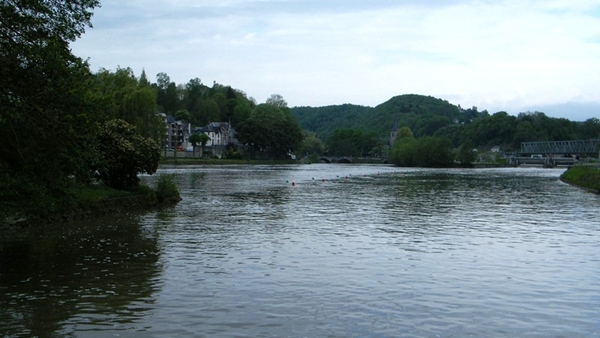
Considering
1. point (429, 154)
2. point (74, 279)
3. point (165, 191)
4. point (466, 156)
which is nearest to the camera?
point (74, 279)

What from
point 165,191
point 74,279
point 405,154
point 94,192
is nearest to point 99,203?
point 94,192

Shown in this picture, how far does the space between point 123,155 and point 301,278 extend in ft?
75.6

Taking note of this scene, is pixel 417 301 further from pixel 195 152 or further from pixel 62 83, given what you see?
pixel 195 152

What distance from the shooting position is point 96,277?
18031mm

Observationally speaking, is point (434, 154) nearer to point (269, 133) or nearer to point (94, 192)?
point (269, 133)

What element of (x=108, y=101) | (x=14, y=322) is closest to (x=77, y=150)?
(x=108, y=101)

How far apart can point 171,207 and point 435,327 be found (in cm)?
2893

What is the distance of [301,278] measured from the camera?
18.1 m

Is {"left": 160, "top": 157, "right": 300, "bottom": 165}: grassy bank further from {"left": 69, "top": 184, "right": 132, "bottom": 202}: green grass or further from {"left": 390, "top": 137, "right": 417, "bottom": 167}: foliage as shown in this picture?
{"left": 69, "top": 184, "right": 132, "bottom": 202}: green grass

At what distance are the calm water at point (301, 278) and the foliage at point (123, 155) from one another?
16.5ft

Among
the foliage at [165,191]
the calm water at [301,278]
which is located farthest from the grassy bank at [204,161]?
the calm water at [301,278]

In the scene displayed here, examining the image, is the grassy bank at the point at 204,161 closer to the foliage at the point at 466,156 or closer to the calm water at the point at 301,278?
the foliage at the point at 466,156

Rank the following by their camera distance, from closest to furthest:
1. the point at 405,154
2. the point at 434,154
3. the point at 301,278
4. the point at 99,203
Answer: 1. the point at 301,278
2. the point at 99,203
3. the point at 434,154
4. the point at 405,154

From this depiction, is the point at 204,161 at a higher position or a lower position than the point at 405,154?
lower
